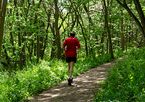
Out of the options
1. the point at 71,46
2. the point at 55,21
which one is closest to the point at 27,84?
the point at 71,46

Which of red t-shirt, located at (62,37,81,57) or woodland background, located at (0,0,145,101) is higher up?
woodland background, located at (0,0,145,101)

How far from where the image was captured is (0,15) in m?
5.76

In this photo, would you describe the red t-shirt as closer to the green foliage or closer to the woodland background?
the green foliage

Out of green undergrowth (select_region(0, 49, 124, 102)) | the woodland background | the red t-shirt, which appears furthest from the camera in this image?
the woodland background

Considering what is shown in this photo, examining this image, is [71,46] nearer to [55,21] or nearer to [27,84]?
[27,84]

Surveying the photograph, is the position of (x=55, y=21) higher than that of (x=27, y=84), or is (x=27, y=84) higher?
(x=55, y=21)

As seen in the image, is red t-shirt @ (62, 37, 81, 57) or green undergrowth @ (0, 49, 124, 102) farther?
red t-shirt @ (62, 37, 81, 57)

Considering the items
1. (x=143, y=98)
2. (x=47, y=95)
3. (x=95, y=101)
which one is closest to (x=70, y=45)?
(x=47, y=95)

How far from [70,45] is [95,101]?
3120mm

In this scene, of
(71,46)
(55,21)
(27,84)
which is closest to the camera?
(27,84)

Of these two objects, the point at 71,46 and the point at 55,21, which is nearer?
the point at 71,46

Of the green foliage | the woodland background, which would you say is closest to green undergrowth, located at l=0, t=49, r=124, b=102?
the green foliage

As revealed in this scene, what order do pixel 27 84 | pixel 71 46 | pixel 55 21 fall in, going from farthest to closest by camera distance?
pixel 55 21, pixel 71 46, pixel 27 84

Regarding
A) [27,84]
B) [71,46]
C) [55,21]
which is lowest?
[27,84]
